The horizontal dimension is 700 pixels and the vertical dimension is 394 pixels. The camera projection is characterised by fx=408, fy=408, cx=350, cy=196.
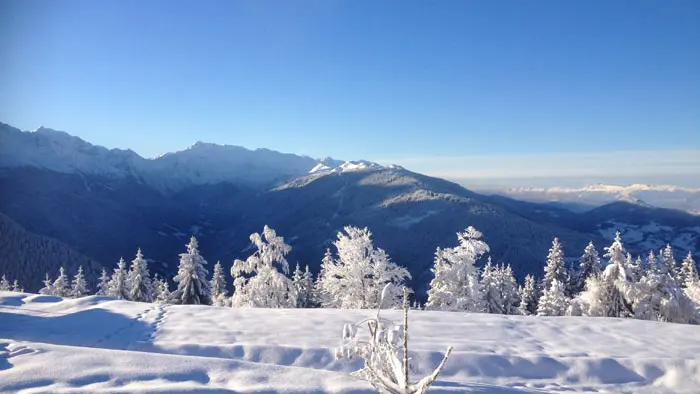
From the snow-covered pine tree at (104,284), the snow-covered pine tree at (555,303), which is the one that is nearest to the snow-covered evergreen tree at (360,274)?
the snow-covered pine tree at (555,303)

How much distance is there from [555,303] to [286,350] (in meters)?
24.4

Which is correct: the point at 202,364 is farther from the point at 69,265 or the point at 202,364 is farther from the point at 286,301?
the point at 69,265

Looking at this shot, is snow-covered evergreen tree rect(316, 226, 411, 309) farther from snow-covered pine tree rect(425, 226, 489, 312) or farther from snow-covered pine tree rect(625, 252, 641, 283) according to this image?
snow-covered pine tree rect(625, 252, 641, 283)

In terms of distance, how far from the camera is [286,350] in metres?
10.3

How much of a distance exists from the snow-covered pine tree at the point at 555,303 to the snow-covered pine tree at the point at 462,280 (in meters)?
7.07

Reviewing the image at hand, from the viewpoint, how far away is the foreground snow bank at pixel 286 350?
7.42 meters

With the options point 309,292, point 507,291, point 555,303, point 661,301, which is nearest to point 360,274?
point 555,303

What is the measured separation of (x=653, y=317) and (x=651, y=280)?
1.88m

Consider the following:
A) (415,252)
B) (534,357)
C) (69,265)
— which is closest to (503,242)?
(415,252)

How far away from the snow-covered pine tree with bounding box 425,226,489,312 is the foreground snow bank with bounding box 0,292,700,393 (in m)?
9.89

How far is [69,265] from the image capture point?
112188 mm

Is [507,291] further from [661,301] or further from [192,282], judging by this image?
[192,282]

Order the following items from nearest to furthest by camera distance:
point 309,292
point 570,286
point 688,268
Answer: point 688,268
point 570,286
point 309,292

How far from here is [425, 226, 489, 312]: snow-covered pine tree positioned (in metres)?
23.8
